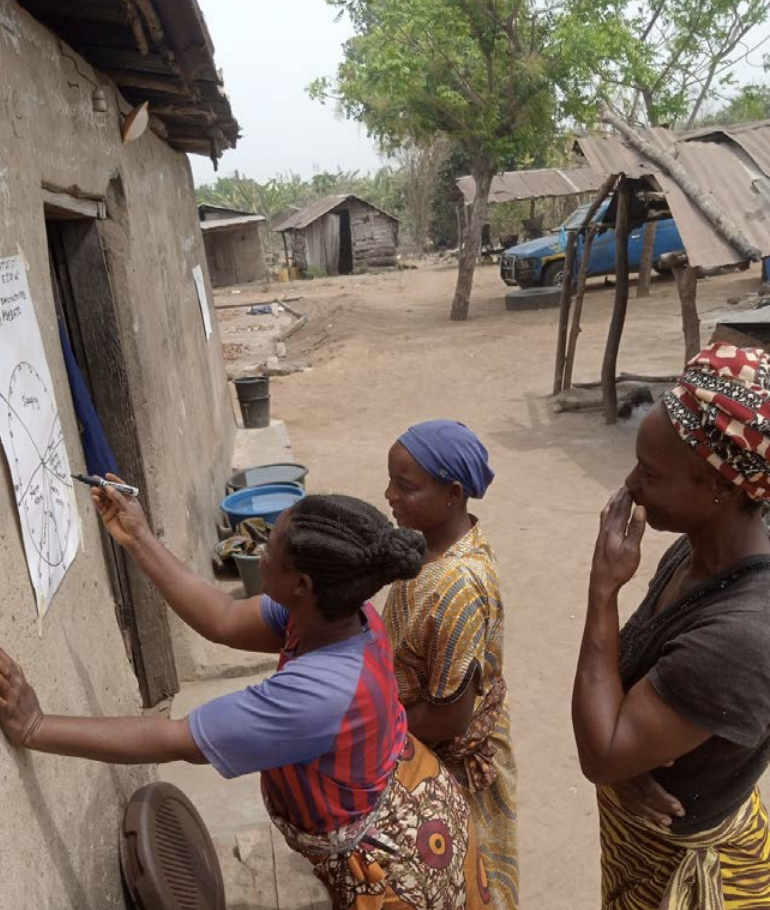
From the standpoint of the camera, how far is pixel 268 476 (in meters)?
6.16

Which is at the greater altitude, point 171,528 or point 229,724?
point 229,724

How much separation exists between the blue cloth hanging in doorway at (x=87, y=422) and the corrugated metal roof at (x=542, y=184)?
2137 centimetres

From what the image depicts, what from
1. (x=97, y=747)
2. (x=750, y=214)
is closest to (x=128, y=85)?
(x=97, y=747)

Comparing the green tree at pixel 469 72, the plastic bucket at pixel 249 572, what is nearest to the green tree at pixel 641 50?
the green tree at pixel 469 72

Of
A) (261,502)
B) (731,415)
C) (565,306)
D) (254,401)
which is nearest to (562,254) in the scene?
(565,306)

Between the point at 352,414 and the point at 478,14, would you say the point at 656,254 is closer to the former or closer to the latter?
the point at 478,14

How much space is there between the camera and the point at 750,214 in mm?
7355

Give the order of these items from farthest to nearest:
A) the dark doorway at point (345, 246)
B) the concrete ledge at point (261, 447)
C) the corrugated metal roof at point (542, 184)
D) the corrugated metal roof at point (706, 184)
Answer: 1. the dark doorway at point (345, 246)
2. the corrugated metal roof at point (542, 184)
3. the concrete ledge at point (261, 447)
4. the corrugated metal roof at point (706, 184)

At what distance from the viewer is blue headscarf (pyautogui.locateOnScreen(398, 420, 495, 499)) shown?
6.62 feet

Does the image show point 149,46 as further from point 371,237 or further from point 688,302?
point 371,237

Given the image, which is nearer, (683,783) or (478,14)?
(683,783)

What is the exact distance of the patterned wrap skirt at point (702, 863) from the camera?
1.62m

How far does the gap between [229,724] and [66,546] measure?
0.96 meters

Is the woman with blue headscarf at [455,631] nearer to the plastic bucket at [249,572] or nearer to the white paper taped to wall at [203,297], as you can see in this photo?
the plastic bucket at [249,572]
